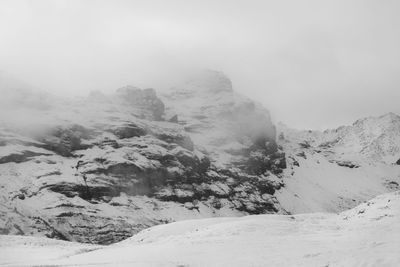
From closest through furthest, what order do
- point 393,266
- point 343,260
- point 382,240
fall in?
point 393,266 → point 343,260 → point 382,240

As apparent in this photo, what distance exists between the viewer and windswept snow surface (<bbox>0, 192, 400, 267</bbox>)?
1286 inches

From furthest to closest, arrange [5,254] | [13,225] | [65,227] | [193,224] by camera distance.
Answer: [65,227] → [13,225] → [193,224] → [5,254]

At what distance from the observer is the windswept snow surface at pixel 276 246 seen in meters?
32.7

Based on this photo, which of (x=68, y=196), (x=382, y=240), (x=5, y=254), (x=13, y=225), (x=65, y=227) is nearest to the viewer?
(x=382, y=240)

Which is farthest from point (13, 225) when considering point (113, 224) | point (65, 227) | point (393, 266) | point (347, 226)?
point (393, 266)

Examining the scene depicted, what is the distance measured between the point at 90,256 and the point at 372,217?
19.1 m

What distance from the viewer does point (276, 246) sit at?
36.9 metres

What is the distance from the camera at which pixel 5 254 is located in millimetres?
49125

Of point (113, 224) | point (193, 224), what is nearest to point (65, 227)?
point (113, 224)

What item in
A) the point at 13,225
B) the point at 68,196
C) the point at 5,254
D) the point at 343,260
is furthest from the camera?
the point at 68,196

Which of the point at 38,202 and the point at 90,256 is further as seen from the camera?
the point at 38,202

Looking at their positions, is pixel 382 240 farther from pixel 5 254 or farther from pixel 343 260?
Result: pixel 5 254

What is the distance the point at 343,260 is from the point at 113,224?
154 meters

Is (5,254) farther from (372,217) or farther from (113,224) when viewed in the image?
(113,224)
